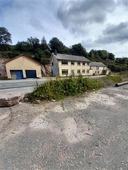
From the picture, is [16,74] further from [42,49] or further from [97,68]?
[97,68]

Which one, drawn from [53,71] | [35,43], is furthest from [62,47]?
[53,71]

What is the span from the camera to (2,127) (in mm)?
2713

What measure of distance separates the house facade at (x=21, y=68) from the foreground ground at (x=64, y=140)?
65.0 feet

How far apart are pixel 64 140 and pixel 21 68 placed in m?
22.2

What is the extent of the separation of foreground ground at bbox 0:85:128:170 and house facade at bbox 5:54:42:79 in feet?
65.0

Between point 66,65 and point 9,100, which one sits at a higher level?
point 66,65

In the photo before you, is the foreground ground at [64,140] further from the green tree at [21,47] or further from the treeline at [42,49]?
the green tree at [21,47]

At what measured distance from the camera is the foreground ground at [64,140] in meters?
1.73

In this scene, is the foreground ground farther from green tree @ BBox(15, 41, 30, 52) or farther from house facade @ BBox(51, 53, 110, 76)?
green tree @ BBox(15, 41, 30, 52)

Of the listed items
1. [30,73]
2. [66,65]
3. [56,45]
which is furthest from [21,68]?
[56,45]

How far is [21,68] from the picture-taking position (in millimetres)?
21719

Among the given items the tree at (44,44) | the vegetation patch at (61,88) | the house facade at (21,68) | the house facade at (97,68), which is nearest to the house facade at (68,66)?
the house facade at (97,68)

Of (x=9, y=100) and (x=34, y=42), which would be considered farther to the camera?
(x=34, y=42)

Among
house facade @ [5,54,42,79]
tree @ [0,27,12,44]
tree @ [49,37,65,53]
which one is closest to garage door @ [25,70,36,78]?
house facade @ [5,54,42,79]
